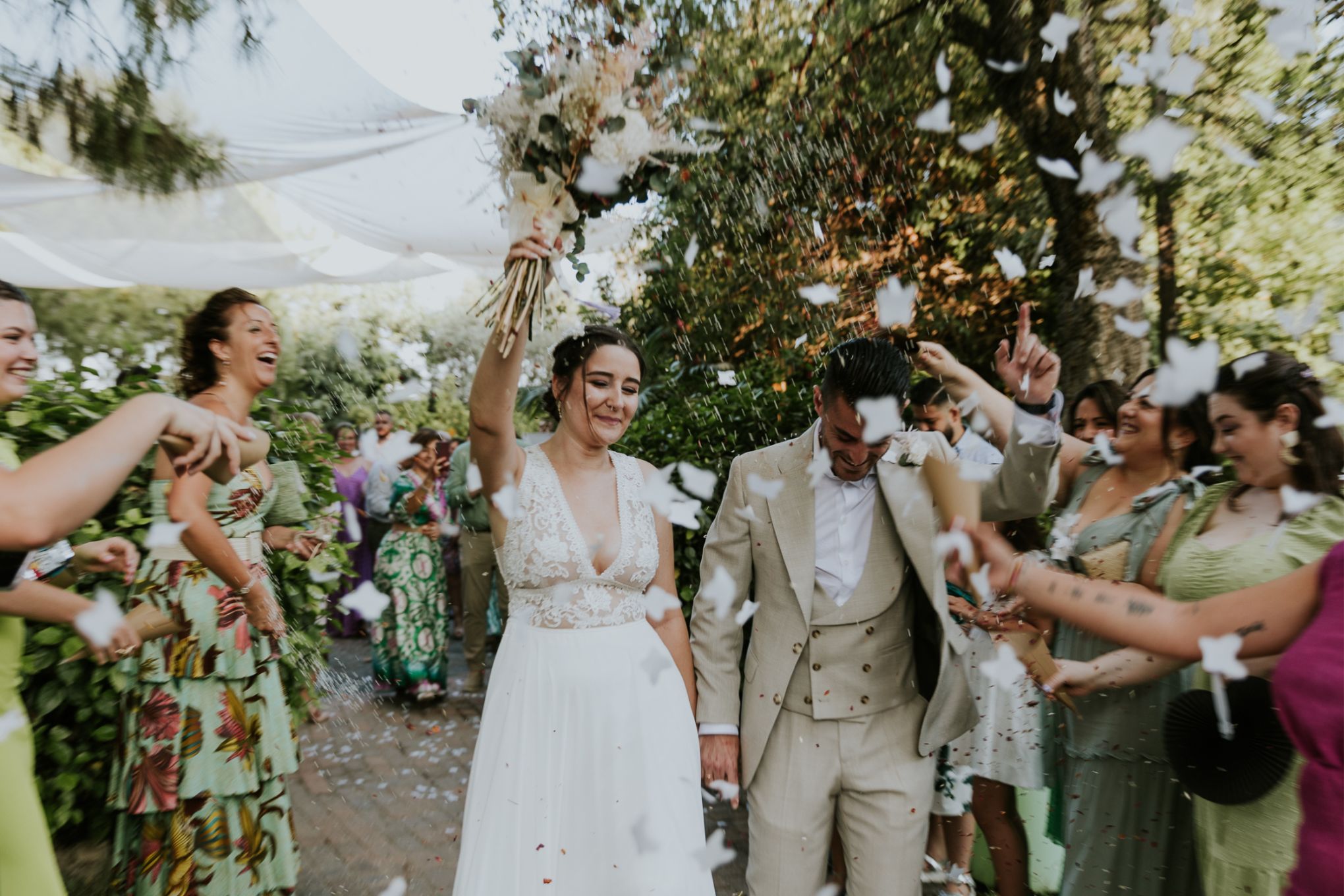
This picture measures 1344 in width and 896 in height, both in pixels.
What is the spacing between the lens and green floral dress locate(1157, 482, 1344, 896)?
2.24 metres

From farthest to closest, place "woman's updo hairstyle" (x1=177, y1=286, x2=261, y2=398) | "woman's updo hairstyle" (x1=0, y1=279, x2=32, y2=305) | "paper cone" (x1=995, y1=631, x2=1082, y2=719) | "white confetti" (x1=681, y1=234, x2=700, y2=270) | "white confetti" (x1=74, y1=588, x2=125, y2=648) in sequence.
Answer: "white confetti" (x1=681, y1=234, x2=700, y2=270), "woman's updo hairstyle" (x1=177, y1=286, x2=261, y2=398), "paper cone" (x1=995, y1=631, x2=1082, y2=719), "white confetti" (x1=74, y1=588, x2=125, y2=648), "woman's updo hairstyle" (x1=0, y1=279, x2=32, y2=305)

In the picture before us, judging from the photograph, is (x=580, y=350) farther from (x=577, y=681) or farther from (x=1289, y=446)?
(x=1289, y=446)

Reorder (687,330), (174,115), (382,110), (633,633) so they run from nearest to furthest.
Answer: (633,633) → (174,115) → (382,110) → (687,330)

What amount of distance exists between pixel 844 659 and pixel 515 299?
1464 millimetres

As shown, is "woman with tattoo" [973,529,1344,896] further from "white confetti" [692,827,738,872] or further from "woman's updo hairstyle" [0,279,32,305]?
"woman's updo hairstyle" [0,279,32,305]

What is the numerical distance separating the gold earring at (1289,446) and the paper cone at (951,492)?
0.84m

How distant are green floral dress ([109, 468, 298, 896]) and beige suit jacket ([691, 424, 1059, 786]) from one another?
64.2 inches

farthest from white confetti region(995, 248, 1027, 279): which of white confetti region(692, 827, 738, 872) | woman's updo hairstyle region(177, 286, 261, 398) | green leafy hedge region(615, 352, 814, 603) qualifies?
woman's updo hairstyle region(177, 286, 261, 398)

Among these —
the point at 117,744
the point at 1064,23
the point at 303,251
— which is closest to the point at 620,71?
the point at 117,744

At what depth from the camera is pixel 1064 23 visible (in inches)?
219

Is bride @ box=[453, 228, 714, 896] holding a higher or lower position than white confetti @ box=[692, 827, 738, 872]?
higher

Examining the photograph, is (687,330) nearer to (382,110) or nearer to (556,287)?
(382,110)

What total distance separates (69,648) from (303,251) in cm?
314

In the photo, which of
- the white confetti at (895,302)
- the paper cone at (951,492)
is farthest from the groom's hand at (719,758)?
the white confetti at (895,302)
